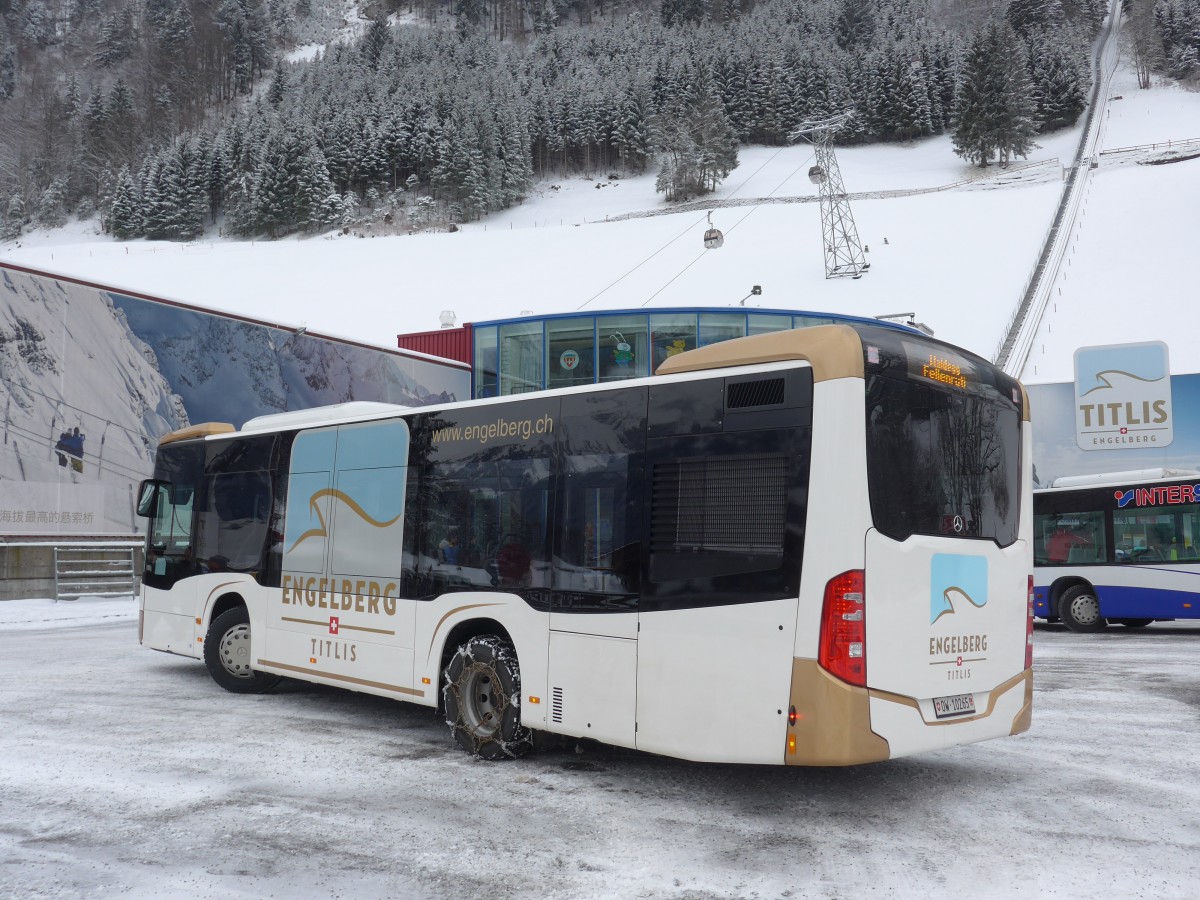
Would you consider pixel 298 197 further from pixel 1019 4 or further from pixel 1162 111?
pixel 1019 4

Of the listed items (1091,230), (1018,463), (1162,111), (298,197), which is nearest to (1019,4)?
(1162,111)

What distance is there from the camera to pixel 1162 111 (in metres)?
97.3

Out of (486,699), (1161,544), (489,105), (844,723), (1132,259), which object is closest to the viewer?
(844,723)

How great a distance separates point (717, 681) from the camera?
5.62m

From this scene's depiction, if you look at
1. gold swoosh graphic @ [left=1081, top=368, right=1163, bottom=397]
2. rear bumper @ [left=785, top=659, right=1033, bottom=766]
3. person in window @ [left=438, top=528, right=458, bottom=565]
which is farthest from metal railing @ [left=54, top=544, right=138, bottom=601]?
gold swoosh graphic @ [left=1081, top=368, right=1163, bottom=397]

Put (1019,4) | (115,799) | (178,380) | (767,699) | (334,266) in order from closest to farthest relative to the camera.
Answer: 1. (767,699)
2. (115,799)
3. (178,380)
4. (334,266)
5. (1019,4)

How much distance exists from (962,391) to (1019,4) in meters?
151

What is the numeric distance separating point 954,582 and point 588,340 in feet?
90.5

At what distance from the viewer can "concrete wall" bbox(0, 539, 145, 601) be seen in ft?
64.8

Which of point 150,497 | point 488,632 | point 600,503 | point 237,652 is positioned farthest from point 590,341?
point 600,503

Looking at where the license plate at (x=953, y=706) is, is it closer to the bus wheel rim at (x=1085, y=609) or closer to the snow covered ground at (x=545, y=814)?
the snow covered ground at (x=545, y=814)

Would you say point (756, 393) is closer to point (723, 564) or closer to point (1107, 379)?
point (723, 564)

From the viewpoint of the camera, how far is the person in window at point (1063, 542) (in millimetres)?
17812

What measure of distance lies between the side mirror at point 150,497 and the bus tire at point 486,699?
5422 millimetres
